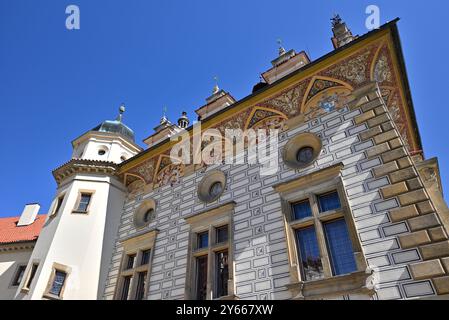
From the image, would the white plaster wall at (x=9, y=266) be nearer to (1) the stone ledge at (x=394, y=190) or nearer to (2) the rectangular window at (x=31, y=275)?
(2) the rectangular window at (x=31, y=275)

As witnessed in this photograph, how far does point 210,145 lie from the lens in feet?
39.0

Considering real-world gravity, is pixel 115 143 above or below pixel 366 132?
above

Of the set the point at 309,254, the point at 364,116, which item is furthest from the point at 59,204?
the point at 364,116

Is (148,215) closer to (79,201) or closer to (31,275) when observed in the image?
(79,201)

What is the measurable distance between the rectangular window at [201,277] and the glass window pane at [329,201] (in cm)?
361

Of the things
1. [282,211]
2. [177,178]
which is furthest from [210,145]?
[282,211]

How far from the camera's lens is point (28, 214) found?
21188 millimetres

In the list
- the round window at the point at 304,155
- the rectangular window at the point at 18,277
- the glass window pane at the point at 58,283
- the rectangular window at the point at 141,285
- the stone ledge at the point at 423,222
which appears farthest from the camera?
the rectangular window at the point at 18,277

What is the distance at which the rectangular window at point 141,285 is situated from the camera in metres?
10.3

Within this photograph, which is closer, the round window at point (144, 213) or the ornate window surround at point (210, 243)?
the ornate window surround at point (210, 243)

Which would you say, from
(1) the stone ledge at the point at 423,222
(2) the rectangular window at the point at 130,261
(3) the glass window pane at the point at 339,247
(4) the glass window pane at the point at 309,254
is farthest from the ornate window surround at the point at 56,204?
(1) the stone ledge at the point at 423,222
